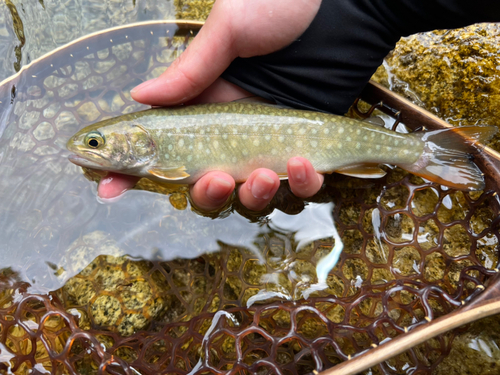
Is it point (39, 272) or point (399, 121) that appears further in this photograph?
point (399, 121)

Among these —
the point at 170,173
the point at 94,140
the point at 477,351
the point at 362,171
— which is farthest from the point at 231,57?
the point at 477,351

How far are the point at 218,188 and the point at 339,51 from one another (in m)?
1.17

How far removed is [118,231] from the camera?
7.34ft

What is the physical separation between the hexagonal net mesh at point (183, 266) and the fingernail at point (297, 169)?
19.0 inches

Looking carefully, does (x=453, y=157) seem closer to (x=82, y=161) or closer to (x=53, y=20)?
(x=82, y=161)

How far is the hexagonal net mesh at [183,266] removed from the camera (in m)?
1.84

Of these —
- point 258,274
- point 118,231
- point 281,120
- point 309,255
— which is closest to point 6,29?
point 118,231

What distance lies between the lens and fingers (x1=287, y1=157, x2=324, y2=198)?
179cm

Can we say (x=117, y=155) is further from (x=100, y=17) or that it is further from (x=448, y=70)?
(x=448, y=70)

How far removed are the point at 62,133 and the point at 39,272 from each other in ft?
3.23

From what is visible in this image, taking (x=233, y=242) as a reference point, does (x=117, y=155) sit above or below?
above

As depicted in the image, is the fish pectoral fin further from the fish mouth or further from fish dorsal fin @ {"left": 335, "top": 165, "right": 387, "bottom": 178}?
fish dorsal fin @ {"left": 335, "top": 165, "right": 387, "bottom": 178}

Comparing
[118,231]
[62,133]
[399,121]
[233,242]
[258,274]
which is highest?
[62,133]

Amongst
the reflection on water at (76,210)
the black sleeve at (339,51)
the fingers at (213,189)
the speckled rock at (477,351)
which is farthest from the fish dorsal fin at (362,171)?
the speckled rock at (477,351)
